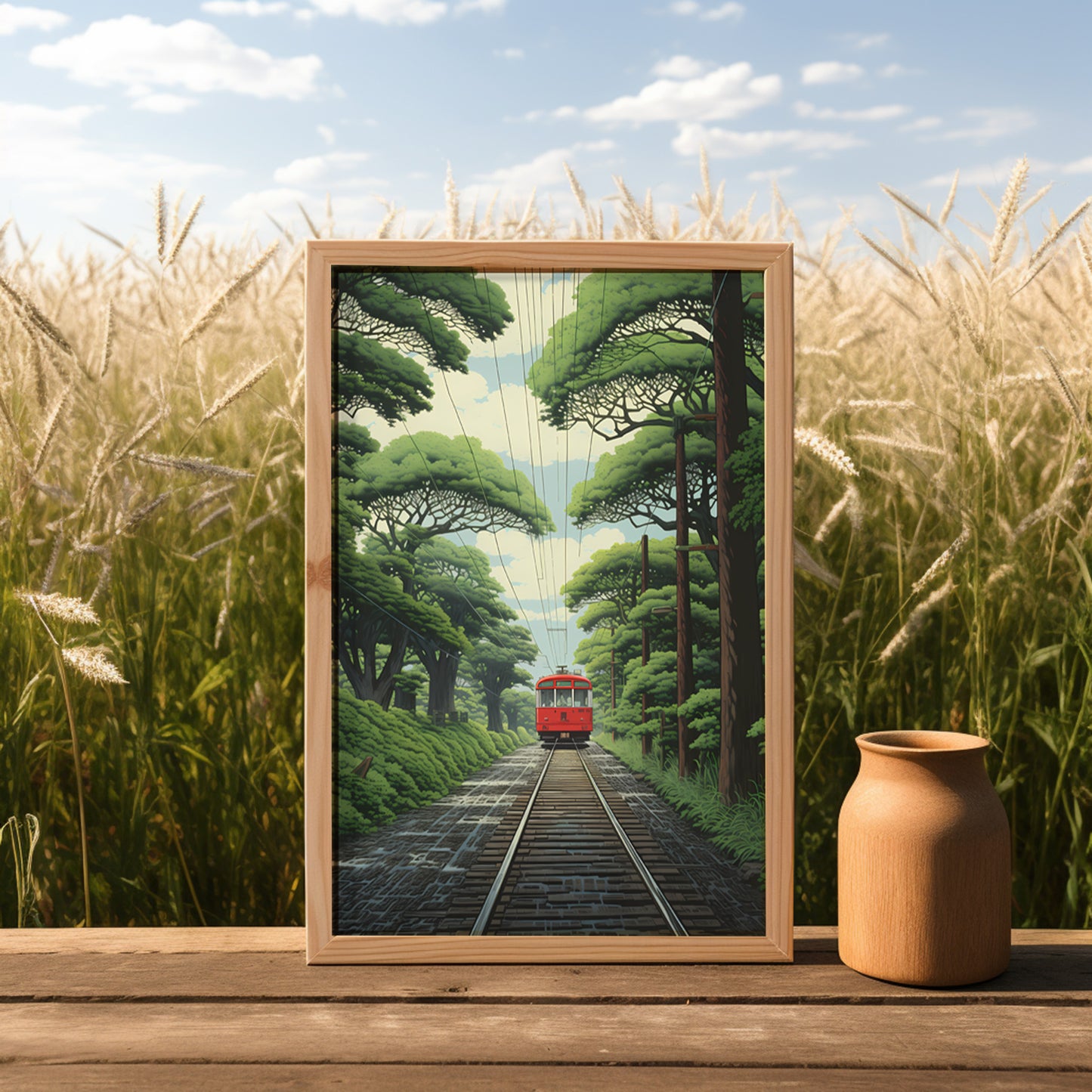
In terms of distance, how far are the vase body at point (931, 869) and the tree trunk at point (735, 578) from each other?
203mm

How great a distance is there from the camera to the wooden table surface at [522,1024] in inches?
42.7

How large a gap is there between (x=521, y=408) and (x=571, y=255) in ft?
0.87

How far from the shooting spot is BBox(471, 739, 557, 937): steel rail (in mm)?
1436

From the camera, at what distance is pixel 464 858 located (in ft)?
4.85

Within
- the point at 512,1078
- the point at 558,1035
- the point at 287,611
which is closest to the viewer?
the point at 512,1078

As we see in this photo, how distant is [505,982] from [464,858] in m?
0.22

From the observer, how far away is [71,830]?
5.26 ft

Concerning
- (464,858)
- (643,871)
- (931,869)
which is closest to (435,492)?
(464,858)

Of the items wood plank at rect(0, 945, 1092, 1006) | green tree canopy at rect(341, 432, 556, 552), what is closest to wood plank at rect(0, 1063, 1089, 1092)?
wood plank at rect(0, 945, 1092, 1006)

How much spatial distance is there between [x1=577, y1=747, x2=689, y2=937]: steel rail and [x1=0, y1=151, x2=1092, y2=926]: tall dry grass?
1.01 ft

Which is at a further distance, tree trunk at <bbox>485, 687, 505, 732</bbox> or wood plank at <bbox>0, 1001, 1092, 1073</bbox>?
tree trunk at <bbox>485, 687, 505, 732</bbox>

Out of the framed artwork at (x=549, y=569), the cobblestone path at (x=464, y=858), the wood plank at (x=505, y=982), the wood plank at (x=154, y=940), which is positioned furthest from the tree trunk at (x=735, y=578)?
the wood plank at (x=154, y=940)

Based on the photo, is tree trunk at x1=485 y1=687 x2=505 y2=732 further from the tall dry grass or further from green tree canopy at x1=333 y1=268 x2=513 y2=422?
green tree canopy at x1=333 y1=268 x2=513 y2=422

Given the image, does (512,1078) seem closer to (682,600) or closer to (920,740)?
(682,600)
